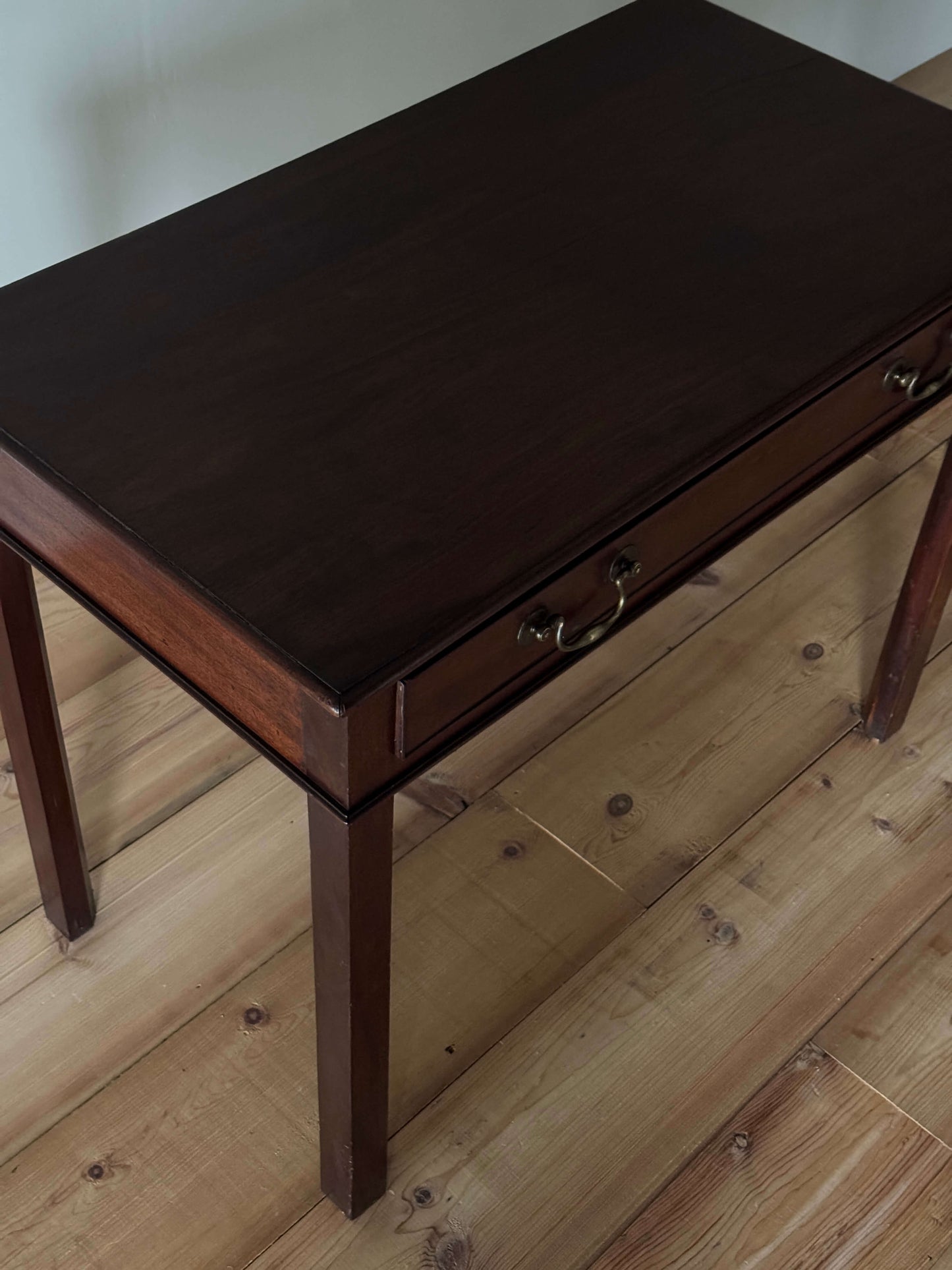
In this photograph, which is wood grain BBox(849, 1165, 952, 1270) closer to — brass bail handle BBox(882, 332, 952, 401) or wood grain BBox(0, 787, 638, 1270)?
wood grain BBox(0, 787, 638, 1270)

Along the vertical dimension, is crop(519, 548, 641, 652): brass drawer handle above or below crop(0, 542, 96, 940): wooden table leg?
above

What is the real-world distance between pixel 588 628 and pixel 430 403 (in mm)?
227

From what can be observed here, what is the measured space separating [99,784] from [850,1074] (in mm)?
976

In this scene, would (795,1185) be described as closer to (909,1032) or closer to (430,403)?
(909,1032)

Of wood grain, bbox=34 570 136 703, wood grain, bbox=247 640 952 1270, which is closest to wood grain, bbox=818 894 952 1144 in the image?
wood grain, bbox=247 640 952 1270

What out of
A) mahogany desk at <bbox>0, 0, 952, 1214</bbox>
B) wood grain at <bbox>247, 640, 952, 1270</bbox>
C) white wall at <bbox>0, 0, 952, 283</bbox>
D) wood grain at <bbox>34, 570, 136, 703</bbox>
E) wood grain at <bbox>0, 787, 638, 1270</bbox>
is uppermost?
mahogany desk at <bbox>0, 0, 952, 1214</bbox>

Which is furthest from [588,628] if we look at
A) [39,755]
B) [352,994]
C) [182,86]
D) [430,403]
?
[182,86]

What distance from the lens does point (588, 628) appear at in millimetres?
1160

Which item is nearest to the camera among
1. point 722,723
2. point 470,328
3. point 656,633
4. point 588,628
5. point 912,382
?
point 588,628

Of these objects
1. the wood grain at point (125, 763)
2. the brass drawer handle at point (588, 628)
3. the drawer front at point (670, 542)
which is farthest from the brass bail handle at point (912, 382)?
the wood grain at point (125, 763)

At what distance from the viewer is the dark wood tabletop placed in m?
1.06

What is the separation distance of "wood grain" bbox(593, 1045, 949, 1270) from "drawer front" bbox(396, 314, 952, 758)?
647mm

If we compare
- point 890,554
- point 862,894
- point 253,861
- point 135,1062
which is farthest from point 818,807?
point 135,1062

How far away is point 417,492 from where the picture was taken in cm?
110
